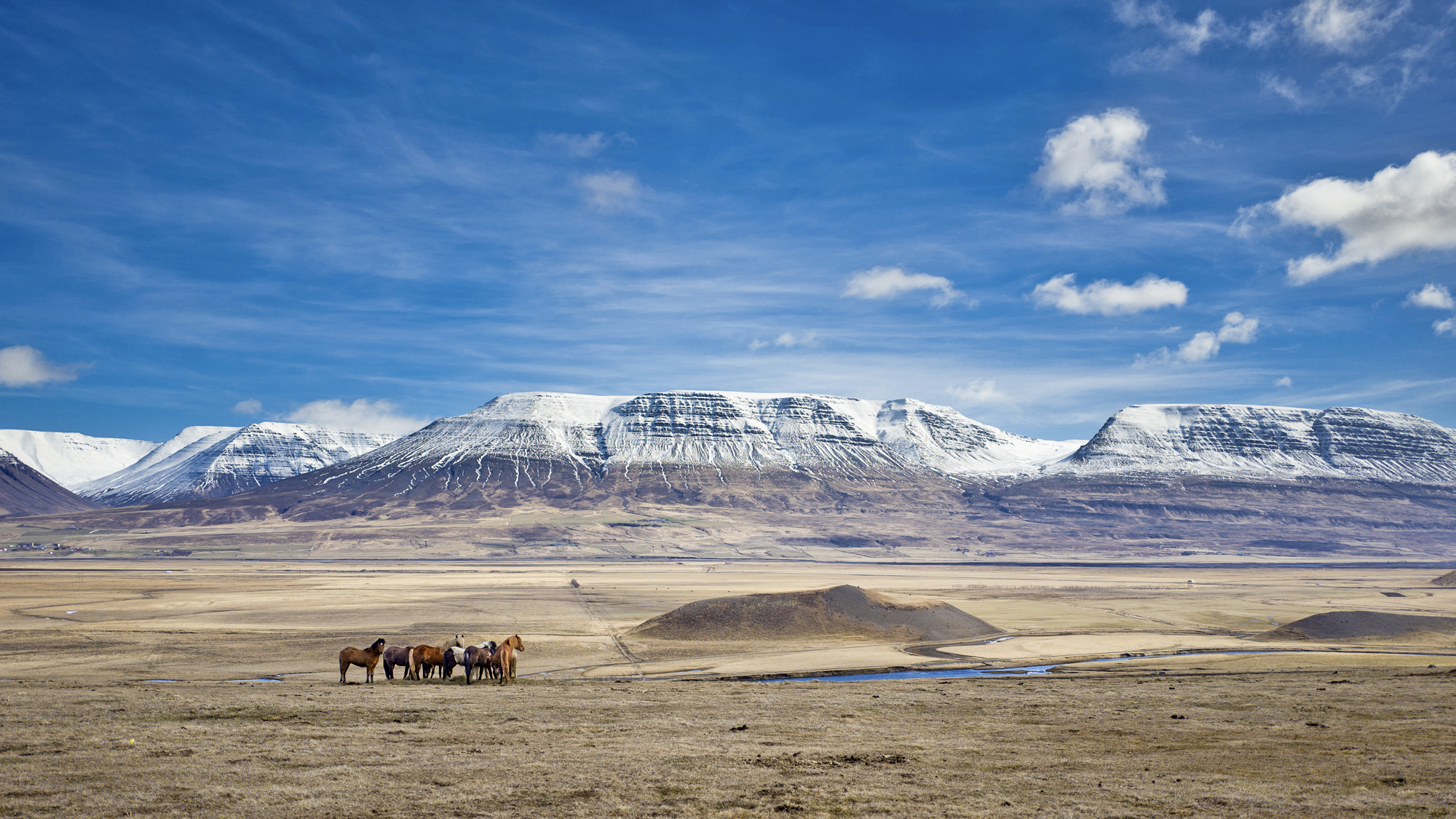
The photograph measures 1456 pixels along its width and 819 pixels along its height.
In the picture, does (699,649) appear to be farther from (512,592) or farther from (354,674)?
(512,592)

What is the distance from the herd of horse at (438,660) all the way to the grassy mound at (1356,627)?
191ft

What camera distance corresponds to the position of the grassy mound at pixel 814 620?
62.5m

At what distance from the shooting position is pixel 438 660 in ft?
115

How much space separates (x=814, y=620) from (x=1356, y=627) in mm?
40227

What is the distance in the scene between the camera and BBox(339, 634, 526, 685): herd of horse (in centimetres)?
3372

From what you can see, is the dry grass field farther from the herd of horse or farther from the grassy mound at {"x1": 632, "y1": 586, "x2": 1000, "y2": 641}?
the grassy mound at {"x1": 632, "y1": 586, "x2": 1000, "y2": 641}

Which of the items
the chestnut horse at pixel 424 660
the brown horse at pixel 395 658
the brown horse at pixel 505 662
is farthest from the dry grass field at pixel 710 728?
the brown horse at pixel 505 662

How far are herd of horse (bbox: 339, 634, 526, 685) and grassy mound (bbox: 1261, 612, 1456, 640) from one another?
58.2 m

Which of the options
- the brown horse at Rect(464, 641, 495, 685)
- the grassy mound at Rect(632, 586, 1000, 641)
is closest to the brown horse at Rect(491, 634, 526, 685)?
the brown horse at Rect(464, 641, 495, 685)

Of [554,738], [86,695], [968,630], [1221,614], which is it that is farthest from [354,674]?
[1221,614]

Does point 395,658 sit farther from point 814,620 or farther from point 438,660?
point 814,620

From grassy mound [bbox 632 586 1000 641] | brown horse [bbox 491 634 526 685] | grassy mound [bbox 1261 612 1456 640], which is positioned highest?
brown horse [bbox 491 634 526 685]

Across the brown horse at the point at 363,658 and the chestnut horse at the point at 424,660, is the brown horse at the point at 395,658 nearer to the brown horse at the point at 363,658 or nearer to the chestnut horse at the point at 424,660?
the chestnut horse at the point at 424,660

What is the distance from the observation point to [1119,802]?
15273 mm
